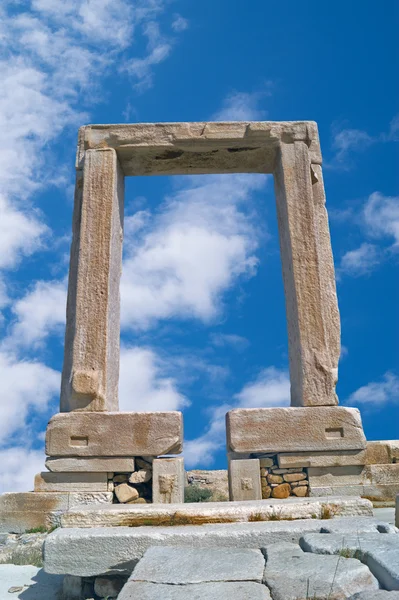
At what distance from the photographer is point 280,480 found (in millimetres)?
6566

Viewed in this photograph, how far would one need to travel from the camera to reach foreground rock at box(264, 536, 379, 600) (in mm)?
2662

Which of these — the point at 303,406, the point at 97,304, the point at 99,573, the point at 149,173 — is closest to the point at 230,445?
the point at 303,406

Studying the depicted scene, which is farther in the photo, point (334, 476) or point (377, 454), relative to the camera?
point (377, 454)

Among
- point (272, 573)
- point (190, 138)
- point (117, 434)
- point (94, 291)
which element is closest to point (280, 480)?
point (117, 434)

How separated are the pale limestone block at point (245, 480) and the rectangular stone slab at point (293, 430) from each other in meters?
0.16

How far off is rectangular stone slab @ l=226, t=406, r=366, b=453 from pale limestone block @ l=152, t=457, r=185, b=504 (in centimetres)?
69

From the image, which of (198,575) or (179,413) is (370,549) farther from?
(179,413)

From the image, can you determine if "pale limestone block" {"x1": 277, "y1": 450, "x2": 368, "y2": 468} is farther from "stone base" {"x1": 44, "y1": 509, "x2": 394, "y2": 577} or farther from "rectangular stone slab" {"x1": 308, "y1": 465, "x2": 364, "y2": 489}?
"stone base" {"x1": 44, "y1": 509, "x2": 394, "y2": 577}

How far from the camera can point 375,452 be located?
7195mm

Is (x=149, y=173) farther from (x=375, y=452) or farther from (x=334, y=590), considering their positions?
(x=334, y=590)

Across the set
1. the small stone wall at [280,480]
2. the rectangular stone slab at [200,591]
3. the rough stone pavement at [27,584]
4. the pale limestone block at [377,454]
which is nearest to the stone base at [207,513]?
the rough stone pavement at [27,584]

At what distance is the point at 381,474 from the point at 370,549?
398 cm

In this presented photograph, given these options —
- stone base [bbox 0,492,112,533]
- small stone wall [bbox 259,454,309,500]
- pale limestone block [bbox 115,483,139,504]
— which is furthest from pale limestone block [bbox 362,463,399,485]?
stone base [bbox 0,492,112,533]

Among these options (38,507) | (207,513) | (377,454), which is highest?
(377,454)
